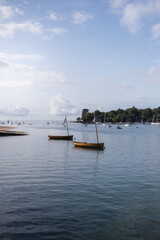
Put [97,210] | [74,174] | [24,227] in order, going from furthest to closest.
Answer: [74,174] → [97,210] → [24,227]

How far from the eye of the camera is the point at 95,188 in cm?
2248

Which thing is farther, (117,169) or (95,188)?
(117,169)

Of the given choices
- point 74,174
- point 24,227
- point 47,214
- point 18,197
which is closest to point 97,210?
point 47,214

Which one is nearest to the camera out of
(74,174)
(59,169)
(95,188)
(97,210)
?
(97,210)

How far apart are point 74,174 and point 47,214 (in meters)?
13.1

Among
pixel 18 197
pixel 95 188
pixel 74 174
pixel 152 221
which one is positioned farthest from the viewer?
pixel 74 174

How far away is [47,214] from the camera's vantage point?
15.7 m

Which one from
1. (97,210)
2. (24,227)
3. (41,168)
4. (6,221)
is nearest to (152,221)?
(97,210)

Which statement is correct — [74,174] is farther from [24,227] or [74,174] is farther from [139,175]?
[24,227]

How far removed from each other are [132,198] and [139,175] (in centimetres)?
973

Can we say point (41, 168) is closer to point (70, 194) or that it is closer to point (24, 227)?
point (70, 194)

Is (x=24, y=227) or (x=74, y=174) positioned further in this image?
(x=74, y=174)

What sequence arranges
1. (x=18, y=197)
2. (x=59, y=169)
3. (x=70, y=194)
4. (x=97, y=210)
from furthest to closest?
(x=59, y=169)
(x=70, y=194)
(x=18, y=197)
(x=97, y=210)

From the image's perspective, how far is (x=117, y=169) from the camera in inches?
1277
